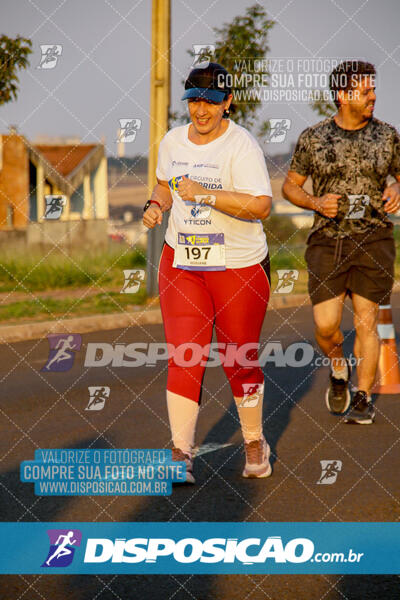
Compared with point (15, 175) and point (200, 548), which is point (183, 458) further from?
point (15, 175)

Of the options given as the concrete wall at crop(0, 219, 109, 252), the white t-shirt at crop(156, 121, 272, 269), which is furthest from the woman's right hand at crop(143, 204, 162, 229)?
the concrete wall at crop(0, 219, 109, 252)

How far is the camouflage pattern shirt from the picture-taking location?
21.5 feet

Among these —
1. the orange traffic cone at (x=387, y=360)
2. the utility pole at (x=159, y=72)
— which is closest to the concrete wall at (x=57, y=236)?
the utility pole at (x=159, y=72)

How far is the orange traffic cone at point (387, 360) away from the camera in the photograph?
7402 millimetres

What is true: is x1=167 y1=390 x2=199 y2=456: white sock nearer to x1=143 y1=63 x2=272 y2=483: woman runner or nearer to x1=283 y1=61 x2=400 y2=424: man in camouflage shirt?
x1=143 y1=63 x2=272 y2=483: woman runner

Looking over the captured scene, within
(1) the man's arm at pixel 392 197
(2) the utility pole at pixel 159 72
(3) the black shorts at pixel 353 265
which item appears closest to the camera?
(1) the man's arm at pixel 392 197

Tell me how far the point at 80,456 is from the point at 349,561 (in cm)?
223

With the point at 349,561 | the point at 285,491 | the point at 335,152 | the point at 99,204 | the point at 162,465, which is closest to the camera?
the point at 349,561

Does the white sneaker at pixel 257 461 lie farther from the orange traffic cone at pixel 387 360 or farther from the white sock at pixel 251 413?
the orange traffic cone at pixel 387 360

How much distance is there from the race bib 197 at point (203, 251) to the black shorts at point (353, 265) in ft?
5.10

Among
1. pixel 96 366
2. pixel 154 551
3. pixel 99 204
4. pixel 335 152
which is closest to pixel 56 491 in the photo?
pixel 154 551

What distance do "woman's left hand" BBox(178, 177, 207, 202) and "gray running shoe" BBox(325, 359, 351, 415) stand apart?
2.35 meters

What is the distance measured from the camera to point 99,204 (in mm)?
50219

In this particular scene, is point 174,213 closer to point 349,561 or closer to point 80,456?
point 80,456
